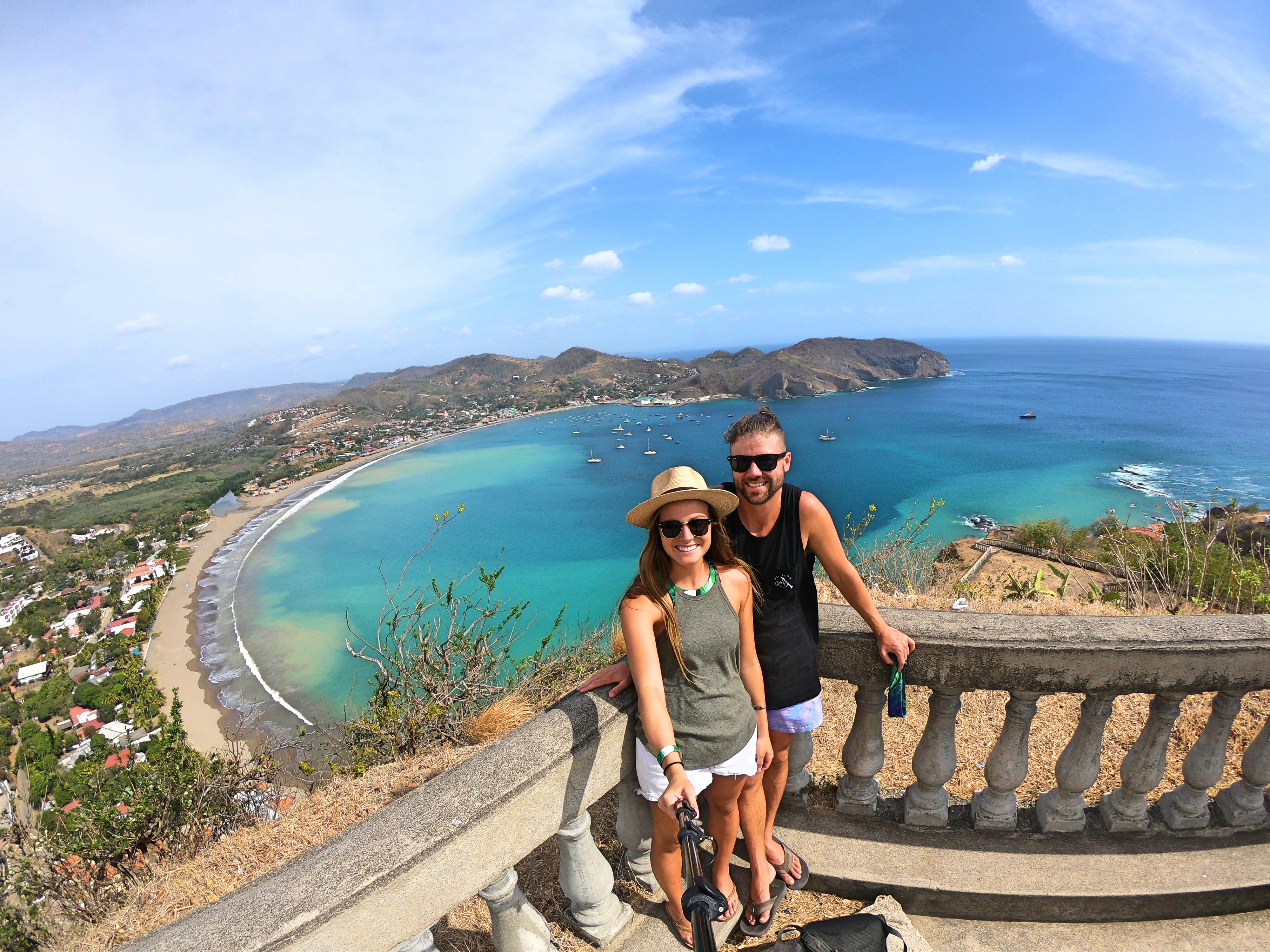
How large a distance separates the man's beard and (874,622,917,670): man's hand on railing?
62 cm

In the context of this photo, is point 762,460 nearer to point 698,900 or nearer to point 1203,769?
point 698,900

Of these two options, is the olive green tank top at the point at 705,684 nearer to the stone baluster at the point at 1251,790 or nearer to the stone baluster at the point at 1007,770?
the stone baluster at the point at 1007,770

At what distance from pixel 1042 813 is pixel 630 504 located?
5013 cm

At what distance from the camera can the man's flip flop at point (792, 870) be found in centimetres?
222

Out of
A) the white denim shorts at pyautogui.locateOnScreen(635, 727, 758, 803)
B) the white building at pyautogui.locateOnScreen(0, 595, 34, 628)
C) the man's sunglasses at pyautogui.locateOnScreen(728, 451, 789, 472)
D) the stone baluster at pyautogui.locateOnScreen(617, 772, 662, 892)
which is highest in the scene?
the man's sunglasses at pyautogui.locateOnScreen(728, 451, 789, 472)

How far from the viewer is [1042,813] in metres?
2.28

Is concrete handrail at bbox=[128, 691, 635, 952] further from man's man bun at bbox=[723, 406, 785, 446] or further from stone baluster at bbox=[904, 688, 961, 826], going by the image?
stone baluster at bbox=[904, 688, 961, 826]

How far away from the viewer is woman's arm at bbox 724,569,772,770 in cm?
197

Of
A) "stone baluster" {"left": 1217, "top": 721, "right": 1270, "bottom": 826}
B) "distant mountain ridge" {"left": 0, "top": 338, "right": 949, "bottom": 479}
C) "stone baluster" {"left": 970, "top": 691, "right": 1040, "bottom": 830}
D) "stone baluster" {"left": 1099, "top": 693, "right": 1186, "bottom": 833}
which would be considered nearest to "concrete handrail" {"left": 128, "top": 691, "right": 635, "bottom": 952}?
"stone baluster" {"left": 970, "top": 691, "right": 1040, "bottom": 830}

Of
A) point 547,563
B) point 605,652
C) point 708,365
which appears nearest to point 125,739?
point 547,563

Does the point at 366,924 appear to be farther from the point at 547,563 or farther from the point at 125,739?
the point at 547,563

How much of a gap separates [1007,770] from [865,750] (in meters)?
0.53

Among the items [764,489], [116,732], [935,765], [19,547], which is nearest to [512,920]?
[764,489]

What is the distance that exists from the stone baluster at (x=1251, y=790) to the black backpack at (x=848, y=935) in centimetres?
155
